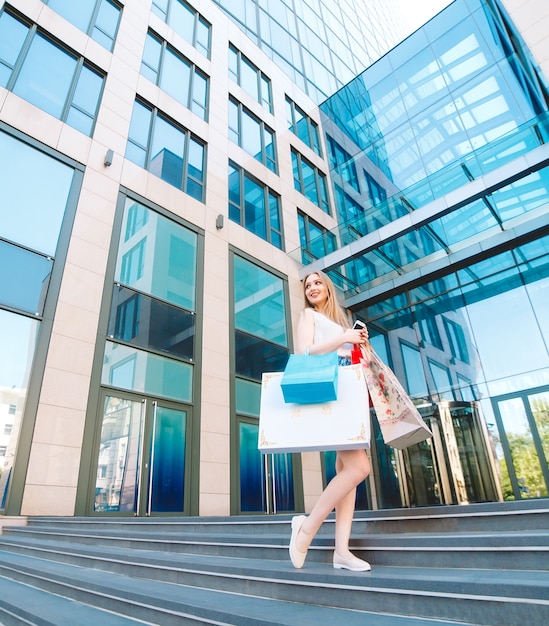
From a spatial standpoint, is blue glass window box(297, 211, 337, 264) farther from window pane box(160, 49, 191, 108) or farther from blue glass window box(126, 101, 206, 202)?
window pane box(160, 49, 191, 108)

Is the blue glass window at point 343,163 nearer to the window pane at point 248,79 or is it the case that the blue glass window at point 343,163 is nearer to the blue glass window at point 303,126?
the blue glass window at point 303,126

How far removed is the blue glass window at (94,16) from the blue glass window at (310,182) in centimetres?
783

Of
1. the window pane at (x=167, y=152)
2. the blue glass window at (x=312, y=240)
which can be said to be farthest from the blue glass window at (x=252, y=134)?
the window pane at (x=167, y=152)

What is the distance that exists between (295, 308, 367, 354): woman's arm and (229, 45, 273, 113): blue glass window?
50.8 feet

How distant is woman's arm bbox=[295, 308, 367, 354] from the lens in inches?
104

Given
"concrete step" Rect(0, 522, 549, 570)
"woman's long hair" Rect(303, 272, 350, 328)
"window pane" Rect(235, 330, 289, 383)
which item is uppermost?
"window pane" Rect(235, 330, 289, 383)

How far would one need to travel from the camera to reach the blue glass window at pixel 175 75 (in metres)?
12.6

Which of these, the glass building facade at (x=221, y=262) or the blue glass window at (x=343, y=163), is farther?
the blue glass window at (x=343, y=163)

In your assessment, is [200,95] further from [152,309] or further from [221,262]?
[152,309]

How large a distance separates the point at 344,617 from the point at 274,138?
55.2 ft

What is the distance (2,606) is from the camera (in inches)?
113

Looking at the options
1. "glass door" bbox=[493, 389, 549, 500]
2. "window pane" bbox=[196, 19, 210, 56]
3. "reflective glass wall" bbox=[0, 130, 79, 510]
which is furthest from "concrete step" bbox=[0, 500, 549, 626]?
"window pane" bbox=[196, 19, 210, 56]

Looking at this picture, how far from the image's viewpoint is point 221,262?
12.0 metres

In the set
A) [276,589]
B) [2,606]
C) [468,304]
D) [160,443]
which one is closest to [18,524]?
[160,443]
